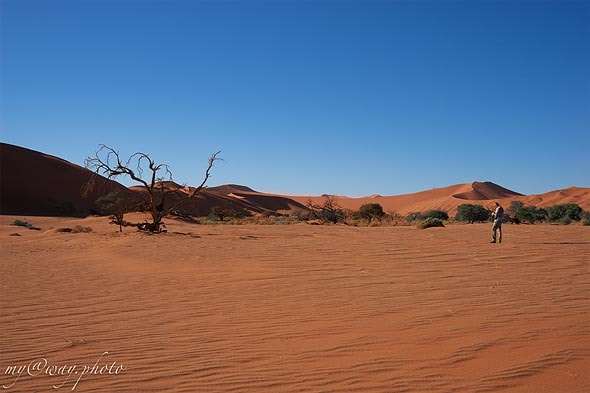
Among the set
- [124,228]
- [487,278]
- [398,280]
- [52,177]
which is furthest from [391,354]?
[52,177]

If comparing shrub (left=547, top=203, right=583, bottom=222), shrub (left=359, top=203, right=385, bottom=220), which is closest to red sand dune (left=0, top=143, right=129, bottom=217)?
shrub (left=359, top=203, right=385, bottom=220)

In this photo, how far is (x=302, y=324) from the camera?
6.09m

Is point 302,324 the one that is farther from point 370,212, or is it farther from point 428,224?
point 370,212

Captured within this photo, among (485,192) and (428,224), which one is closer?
(428,224)

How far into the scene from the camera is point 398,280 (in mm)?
9031

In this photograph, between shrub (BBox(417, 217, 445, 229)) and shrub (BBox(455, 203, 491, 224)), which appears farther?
shrub (BBox(455, 203, 491, 224))

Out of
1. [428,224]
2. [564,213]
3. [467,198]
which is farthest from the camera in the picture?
[467,198]

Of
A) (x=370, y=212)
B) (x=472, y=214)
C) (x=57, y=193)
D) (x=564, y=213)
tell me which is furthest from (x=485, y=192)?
(x=57, y=193)

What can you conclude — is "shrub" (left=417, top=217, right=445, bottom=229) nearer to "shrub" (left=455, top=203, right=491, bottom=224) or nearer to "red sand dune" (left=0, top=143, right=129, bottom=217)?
"shrub" (left=455, top=203, right=491, bottom=224)

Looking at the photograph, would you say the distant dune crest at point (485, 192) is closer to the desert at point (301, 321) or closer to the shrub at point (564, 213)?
the shrub at point (564, 213)

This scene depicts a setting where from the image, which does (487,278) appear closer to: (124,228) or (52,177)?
(124,228)

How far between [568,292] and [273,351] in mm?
5345

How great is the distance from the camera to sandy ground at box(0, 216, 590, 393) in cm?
423

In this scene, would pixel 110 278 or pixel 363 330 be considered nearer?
pixel 363 330
